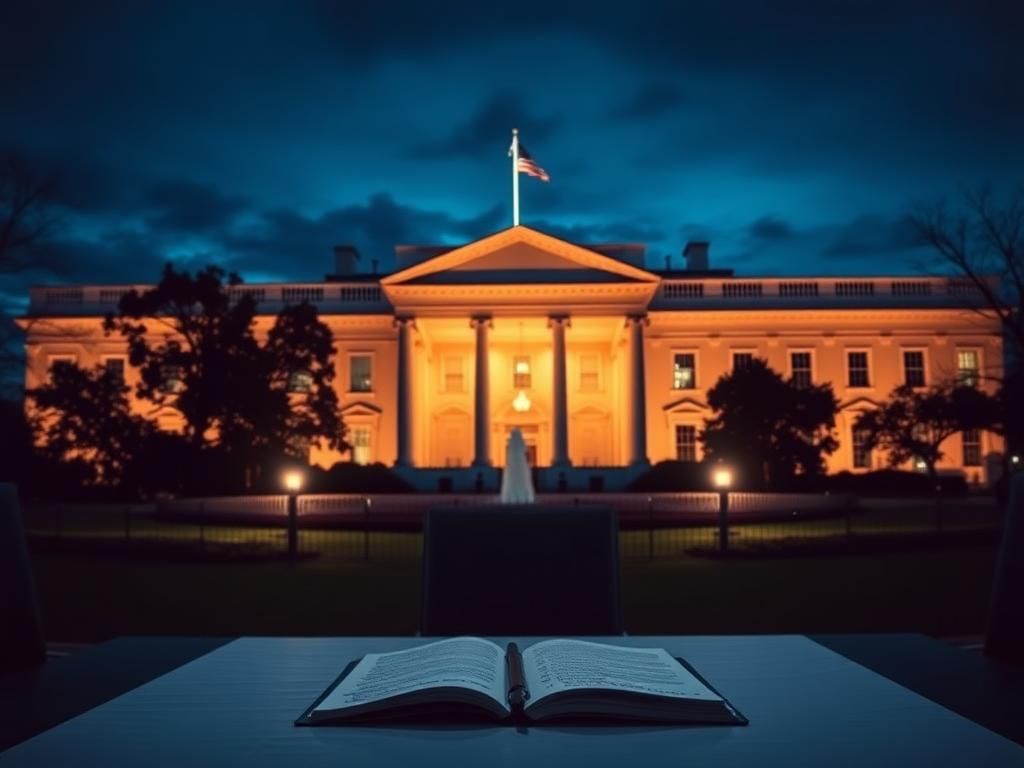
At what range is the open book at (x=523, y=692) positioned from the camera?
210cm

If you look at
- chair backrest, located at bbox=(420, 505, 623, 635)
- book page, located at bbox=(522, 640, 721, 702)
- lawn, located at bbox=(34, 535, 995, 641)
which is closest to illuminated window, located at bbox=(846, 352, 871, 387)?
lawn, located at bbox=(34, 535, 995, 641)

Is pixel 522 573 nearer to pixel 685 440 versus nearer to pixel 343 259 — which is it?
pixel 685 440

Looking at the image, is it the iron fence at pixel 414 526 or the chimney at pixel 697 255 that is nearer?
the iron fence at pixel 414 526

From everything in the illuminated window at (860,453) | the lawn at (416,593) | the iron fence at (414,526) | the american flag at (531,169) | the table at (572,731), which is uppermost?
the american flag at (531,169)

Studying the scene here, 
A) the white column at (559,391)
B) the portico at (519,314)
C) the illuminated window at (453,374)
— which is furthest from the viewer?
the illuminated window at (453,374)

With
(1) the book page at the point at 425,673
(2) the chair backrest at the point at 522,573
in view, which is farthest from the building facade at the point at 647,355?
(1) the book page at the point at 425,673

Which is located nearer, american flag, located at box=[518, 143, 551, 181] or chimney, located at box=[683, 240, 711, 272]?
american flag, located at box=[518, 143, 551, 181]

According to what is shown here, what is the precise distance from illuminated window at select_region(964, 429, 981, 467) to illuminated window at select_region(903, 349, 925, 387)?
3716mm

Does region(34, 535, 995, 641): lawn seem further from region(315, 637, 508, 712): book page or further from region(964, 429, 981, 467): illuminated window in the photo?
region(964, 429, 981, 467): illuminated window

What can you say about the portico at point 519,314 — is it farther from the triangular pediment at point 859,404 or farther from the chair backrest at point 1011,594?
the chair backrest at point 1011,594

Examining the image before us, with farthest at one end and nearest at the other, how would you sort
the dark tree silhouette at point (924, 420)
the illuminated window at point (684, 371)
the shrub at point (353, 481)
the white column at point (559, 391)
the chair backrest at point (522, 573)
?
the illuminated window at point (684, 371), the white column at point (559, 391), the dark tree silhouette at point (924, 420), the shrub at point (353, 481), the chair backrest at point (522, 573)

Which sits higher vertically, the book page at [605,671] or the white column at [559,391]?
the white column at [559,391]

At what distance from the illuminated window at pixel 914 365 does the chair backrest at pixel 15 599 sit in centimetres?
4740

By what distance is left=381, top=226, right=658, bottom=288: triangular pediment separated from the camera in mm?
39594
